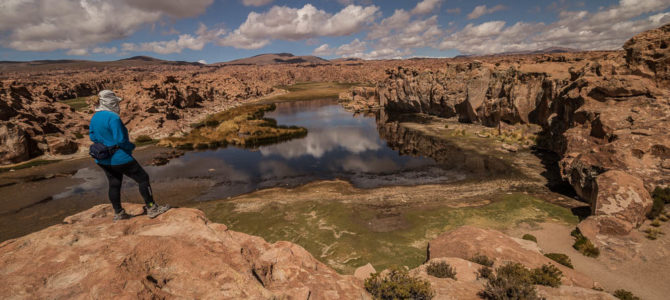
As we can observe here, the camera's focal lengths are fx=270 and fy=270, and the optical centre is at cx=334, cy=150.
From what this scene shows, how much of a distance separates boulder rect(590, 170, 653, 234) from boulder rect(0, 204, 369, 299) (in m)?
17.7

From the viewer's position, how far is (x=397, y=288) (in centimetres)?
802

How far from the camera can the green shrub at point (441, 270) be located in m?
10.2

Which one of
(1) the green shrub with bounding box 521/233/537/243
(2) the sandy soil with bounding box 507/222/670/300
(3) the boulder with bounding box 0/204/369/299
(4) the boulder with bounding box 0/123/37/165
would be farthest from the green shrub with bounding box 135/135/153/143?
(2) the sandy soil with bounding box 507/222/670/300

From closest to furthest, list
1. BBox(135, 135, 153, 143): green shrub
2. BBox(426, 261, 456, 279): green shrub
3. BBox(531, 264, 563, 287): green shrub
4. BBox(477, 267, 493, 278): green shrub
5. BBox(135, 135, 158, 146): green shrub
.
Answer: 1. BBox(531, 264, 563, 287): green shrub
2. BBox(426, 261, 456, 279): green shrub
3. BBox(477, 267, 493, 278): green shrub
4. BBox(135, 135, 158, 146): green shrub
5. BBox(135, 135, 153, 143): green shrub

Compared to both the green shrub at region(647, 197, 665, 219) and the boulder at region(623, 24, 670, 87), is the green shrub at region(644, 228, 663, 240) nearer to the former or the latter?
the green shrub at region(647, 197, 665, 219)

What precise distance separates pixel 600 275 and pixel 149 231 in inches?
767

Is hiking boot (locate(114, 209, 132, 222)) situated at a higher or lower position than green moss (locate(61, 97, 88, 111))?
lower

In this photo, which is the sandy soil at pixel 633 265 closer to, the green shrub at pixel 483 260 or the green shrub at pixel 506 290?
the green shrub at pixel 483 260

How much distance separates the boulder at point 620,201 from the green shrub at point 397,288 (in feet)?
50.9

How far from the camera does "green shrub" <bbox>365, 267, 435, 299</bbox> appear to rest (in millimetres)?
7926

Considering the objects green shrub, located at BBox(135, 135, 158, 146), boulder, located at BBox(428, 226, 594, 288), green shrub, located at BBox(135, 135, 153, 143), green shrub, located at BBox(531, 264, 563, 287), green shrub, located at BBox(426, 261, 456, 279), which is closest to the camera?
green shrub, located at BBox(531, 264, 563, 287)

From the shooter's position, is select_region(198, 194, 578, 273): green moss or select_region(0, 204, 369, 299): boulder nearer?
select_region(0, 204, 369, 299): boulder

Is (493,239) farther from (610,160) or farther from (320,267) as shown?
(610,160)

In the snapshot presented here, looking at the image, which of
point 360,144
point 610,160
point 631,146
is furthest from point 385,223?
point 360,144
